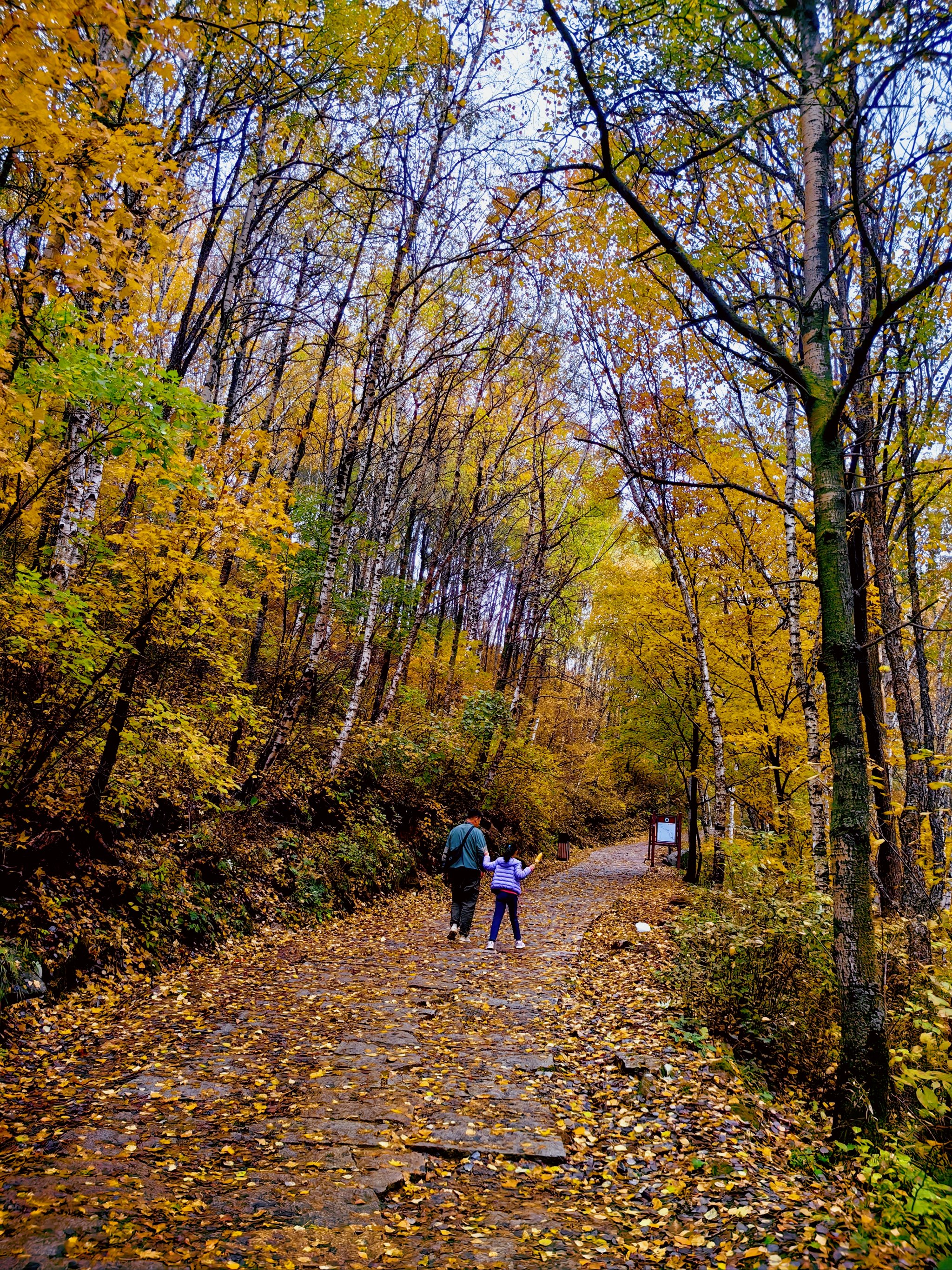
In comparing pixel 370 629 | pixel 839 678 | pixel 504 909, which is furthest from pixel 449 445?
pixel 839 678

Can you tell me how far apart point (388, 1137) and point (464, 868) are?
15.9 ft

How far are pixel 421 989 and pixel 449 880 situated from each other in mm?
2206

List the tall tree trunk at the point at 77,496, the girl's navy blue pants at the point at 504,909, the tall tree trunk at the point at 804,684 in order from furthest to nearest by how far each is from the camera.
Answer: the girl's navy blue pants at the point at 504,909 → the tall tree trunk at the point at 804,684 → the tall tree trunk at the point at 77,496

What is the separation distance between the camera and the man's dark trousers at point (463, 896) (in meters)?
8.84

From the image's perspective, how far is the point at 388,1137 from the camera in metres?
3.93

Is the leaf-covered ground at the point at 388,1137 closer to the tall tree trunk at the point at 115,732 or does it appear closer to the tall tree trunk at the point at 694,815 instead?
the tall tree trunk at the point at 115,732

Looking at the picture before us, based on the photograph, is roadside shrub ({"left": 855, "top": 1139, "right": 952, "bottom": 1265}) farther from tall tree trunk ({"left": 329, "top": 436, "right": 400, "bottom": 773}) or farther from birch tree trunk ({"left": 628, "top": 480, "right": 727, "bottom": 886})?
tall tree trunk ({"left": 329, "top": 436, "right": 400, "bottom": 773})

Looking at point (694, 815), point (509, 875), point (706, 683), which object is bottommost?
point (509, 875)

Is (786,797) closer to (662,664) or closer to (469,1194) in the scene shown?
(662,664)

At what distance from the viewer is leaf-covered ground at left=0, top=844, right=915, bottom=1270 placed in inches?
117

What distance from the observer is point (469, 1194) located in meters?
3.49

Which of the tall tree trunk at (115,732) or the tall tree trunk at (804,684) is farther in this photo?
the tall tree trunk at (804,684)

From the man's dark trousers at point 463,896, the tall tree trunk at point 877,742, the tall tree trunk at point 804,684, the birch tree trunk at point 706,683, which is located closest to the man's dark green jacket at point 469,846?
the man's dark trousers at point 463,896

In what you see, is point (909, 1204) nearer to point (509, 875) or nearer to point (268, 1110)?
point (268, 1110)
